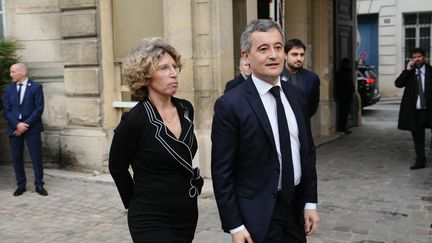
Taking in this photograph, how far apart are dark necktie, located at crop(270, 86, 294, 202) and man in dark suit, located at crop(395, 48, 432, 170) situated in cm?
660

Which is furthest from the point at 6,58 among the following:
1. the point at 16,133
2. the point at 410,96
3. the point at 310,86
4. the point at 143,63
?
the point at 143,63

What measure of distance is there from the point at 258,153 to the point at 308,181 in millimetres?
405

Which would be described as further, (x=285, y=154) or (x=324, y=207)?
(x=324, y=207)

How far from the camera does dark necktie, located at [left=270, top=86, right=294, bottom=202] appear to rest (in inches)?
124

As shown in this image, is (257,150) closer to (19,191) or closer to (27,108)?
(27,108)

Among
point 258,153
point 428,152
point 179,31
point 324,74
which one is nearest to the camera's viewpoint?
point 258,153

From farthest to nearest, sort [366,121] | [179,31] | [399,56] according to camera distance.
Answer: [399,56] < [366,121] < [179,31]

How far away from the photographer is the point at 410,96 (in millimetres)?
9266

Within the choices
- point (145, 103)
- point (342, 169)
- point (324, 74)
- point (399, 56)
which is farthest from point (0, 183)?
point (399, 56)

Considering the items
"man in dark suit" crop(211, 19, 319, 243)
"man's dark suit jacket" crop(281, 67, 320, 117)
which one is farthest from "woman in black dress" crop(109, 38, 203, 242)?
"man's dark suit jacket" crop(281, 67, 320, 117)

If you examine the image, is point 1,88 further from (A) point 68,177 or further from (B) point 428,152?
(B) point 428,152

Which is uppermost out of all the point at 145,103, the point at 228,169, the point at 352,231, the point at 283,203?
the point at 145,103

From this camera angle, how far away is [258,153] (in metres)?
3.12

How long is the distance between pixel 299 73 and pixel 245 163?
3657 millimetres
